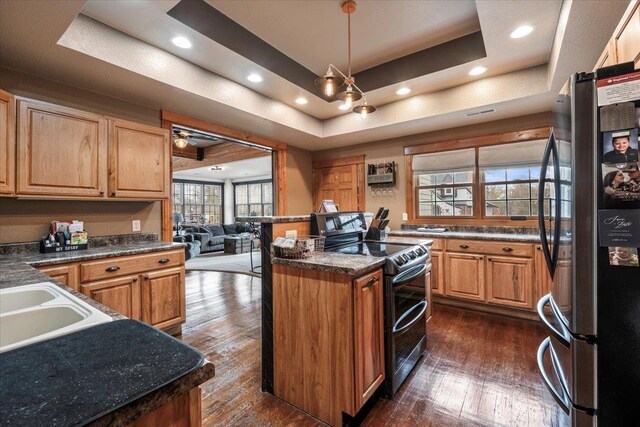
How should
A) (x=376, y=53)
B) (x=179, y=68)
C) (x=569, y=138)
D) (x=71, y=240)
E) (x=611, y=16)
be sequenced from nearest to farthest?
(x=569, y=138)
(x=611, y=16)
(x=71, y=240)
(x=179, y=68)
(x=376, y=53)

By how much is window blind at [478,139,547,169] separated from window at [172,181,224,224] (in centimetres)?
975

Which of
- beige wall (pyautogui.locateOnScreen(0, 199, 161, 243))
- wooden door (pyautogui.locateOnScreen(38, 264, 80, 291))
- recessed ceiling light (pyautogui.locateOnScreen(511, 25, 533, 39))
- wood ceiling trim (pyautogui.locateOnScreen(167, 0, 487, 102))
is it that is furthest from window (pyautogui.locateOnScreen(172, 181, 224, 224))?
recessed ceiling light (pyautogui.locateOnScreen(511, 25, 533, 39))

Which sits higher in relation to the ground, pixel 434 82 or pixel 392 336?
pixel 434 82

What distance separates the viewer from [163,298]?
2773mm

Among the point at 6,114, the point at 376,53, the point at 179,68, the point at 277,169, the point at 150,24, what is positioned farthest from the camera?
the point at 277,169

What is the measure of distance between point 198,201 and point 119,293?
30.9 ft

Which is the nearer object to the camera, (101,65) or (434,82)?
(101,65)

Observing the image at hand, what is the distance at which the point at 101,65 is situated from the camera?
2.34 meters

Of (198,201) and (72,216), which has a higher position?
(198,201)

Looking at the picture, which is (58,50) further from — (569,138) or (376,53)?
(569,138)

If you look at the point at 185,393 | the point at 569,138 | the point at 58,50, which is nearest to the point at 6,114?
the point at 58,50

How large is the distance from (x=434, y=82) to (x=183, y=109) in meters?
2.84

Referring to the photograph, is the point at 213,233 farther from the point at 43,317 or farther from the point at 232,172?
the point at 43,317

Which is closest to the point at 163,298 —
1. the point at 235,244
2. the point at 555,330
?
the point at 555,330
